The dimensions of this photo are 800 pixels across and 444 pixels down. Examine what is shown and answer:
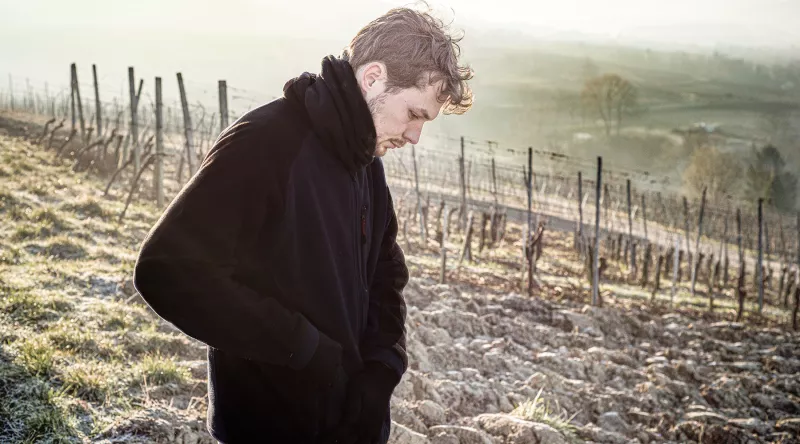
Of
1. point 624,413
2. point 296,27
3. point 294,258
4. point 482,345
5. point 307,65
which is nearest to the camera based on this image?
point 294,258

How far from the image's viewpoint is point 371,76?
1366 millimetres

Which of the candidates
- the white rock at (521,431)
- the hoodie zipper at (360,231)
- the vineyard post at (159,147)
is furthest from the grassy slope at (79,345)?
the vineyard post at (159,147)

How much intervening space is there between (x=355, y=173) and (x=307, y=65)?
401 feet

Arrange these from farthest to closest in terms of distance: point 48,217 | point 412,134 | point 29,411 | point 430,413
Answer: point 48,217 → point 430,413 → point 29,411 → point 412,134

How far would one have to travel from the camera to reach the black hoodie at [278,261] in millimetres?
1100

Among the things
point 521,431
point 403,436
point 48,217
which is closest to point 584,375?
point 521,431

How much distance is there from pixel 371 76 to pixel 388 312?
0.65 metres

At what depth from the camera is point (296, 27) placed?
7407 inches

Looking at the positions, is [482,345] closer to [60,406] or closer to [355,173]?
[60,406]

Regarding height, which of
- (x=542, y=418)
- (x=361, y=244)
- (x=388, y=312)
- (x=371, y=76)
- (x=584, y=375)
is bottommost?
(x=584, y=375)

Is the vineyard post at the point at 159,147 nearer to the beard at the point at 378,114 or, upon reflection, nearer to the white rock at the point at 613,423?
the white rock at the point at 613,423

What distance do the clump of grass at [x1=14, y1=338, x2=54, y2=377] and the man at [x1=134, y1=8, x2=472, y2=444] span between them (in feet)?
6.50

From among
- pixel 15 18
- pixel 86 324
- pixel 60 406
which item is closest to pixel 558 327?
pixel 86 324

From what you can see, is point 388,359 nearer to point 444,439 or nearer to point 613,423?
point 444,439
